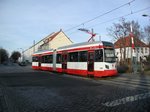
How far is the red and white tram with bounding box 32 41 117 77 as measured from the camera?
64.8 feet

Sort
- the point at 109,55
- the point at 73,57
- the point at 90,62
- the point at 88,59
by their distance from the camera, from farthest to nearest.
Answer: the point at 73,57
the point at 88,59
the point at 90,62
the point at 109,55

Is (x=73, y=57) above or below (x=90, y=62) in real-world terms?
above

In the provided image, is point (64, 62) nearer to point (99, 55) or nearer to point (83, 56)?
point (83, 56)

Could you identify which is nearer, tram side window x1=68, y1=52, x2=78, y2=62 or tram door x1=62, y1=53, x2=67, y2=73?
tram side window x1=68, y1=52, x2=78, y2=62

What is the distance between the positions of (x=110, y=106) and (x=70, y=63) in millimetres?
16190

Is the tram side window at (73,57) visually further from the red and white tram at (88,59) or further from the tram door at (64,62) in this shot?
the tram door at (64,62)

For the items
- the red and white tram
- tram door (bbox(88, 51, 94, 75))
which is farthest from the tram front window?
tram door (bbox(88, 51, 94, 75))

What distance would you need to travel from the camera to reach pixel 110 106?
8719mm

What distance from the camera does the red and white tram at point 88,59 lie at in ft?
64.8

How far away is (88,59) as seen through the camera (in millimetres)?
21234

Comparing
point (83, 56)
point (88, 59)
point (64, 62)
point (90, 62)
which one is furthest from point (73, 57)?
point (90, 62)

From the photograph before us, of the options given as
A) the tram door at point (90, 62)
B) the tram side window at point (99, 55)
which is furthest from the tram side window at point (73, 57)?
the tram side window at point (99, 55)

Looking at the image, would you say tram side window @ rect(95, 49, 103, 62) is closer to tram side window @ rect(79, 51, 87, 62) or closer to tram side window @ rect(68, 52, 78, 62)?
tram side window @ rect(79, 51, 87, 62)

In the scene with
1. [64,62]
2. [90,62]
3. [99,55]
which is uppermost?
[99,55]
